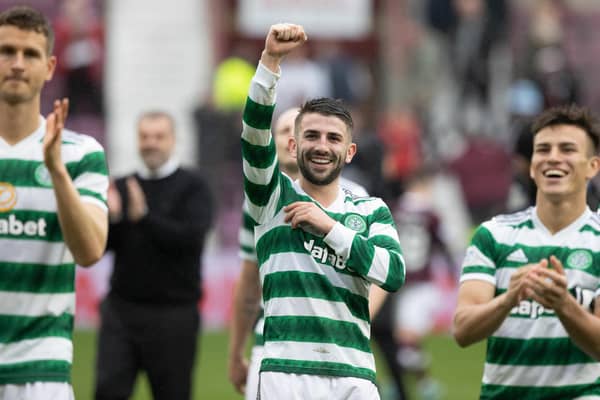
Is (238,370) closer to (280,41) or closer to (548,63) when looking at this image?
(280,41)

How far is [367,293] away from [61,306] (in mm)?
1431

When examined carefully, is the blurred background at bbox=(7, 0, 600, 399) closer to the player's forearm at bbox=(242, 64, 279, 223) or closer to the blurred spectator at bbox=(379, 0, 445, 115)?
the blurred spectator at bbox=(379, 0, 445, 115)

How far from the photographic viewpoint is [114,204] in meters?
9.05

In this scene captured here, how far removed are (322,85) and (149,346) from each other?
11603 mm

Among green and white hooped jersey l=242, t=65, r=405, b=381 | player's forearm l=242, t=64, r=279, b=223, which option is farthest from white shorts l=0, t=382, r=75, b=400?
player's forearm l=242, t=64, r=279, b=223

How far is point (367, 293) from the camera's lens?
6918 millimetres

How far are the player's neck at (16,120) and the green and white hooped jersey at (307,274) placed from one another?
959mm

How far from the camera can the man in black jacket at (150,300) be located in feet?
31.6

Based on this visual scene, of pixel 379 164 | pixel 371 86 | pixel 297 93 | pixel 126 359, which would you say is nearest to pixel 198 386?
pixel 379 164

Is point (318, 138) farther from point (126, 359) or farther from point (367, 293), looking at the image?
point (126, 359)

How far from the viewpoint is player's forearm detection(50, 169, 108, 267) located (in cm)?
611

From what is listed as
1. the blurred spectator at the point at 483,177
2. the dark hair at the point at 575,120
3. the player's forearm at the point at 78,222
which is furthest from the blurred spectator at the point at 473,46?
the player's forearm at the point at 78,222

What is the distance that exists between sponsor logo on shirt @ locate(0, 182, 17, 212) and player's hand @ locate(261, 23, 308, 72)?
49.3 inches

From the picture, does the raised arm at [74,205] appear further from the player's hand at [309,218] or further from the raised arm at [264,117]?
the player's hand at [309,218]
